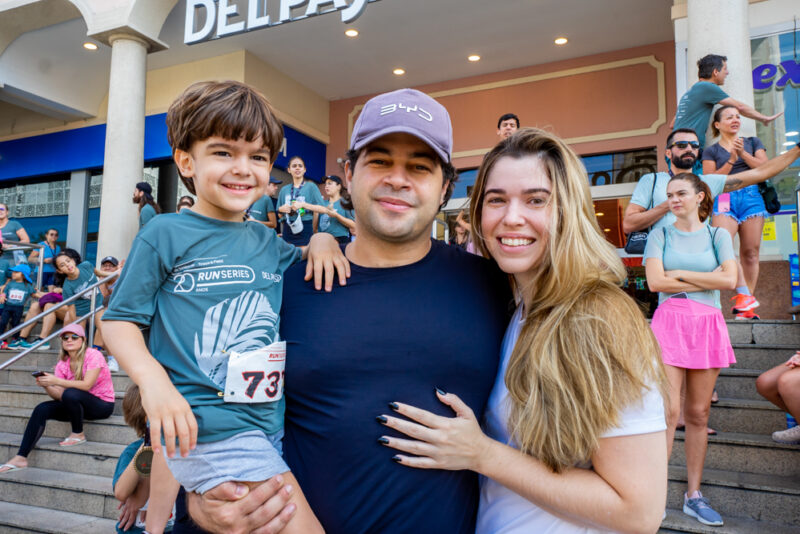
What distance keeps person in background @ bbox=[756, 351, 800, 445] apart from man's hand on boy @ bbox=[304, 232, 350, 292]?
9.01ft

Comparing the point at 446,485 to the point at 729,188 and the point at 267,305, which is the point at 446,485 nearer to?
the point at 267,305

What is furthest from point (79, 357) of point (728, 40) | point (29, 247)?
point (728, 40)

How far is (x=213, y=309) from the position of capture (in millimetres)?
1493

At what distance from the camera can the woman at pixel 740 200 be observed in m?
4.59

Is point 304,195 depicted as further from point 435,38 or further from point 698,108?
point 435,38

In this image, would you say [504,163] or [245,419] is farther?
[504,163]

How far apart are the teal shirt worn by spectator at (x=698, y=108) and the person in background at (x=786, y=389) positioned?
240cm

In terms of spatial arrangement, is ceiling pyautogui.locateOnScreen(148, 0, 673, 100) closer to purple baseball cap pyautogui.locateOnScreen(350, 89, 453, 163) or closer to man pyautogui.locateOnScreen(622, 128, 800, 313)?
man pyautogui.locateOnScreen(622, 128, 800, 313)

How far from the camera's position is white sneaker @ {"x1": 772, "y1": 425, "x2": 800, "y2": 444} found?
123 inches

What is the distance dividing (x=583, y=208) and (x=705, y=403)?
228 cm

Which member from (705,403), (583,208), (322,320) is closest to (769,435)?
(705,403)

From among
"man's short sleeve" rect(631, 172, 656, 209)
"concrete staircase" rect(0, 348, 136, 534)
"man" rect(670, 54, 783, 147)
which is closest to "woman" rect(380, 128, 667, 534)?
"man's short sleeve" rect(631, 172, 656, 209)

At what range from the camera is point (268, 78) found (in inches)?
434

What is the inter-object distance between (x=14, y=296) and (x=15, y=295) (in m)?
0.02
